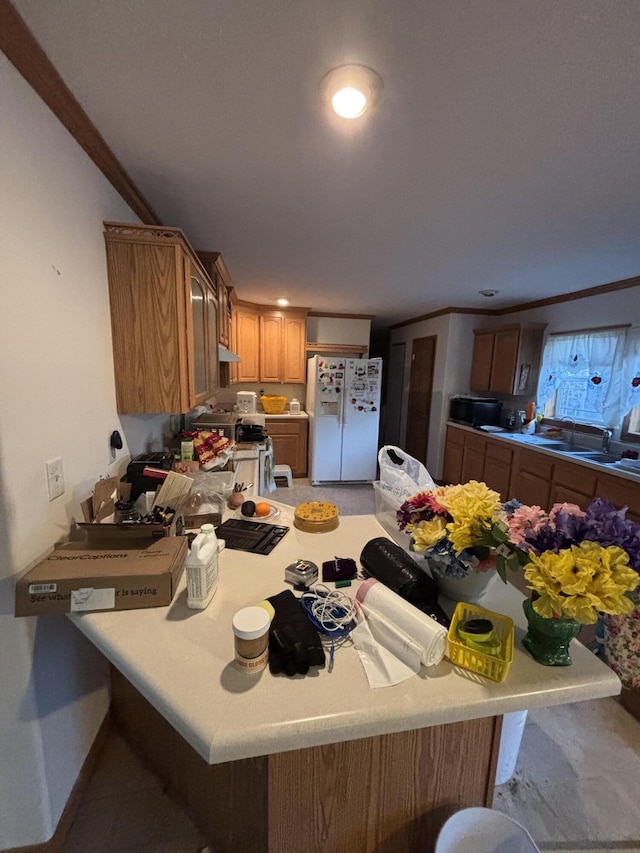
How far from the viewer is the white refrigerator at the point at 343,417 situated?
4.29 m

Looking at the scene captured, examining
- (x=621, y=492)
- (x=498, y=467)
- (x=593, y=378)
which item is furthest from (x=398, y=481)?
(x=593, y=378)

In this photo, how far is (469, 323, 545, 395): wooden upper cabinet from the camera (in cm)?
367

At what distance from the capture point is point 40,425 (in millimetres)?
1027

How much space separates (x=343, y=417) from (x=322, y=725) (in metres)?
3.82

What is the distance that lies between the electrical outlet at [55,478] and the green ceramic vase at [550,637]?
137 centimetres

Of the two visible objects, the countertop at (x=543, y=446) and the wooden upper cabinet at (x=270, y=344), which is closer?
the countertop at (x=543, y=446)

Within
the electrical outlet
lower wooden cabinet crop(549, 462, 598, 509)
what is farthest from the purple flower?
lower wooden cabinet crop(549, 462, 598, 509)

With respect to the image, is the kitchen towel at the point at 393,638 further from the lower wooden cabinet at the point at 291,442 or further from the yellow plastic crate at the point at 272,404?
the yellow plastic crate at the point at 272,404

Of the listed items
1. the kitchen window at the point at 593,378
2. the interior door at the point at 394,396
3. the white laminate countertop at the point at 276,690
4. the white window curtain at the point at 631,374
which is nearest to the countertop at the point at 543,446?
the kitchen window at the point at 593,378

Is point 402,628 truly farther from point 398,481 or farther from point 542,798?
point 542,798

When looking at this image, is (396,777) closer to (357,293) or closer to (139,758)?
Answer: (139,758)

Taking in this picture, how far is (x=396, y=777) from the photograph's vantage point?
31.9 inches

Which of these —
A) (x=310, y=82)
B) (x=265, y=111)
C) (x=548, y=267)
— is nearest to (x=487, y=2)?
(x=310, y=82)

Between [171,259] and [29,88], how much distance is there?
0.62 meters
